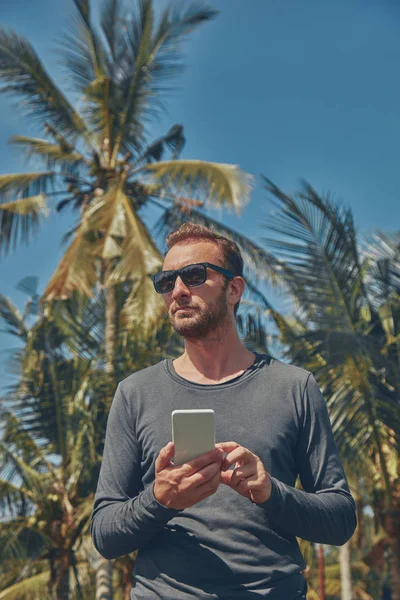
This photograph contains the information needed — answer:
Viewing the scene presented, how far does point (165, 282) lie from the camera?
2.38 m

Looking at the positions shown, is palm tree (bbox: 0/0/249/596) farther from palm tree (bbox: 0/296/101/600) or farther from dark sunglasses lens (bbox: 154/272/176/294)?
dark sunglasses lens (bbox: 154/272/176/294)

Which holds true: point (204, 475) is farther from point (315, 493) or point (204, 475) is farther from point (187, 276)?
point (187, 276)

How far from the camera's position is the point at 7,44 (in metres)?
14.0

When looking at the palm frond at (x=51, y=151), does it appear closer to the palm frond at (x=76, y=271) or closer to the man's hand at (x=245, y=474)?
the palm frond at (x=76, y=271)

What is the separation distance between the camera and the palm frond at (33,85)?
14.0 m

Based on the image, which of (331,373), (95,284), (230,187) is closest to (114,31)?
(230,187)

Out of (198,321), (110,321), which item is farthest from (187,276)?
(110,321)

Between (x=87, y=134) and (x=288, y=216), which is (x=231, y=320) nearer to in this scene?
(x=288, y=216)

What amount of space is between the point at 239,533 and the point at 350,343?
21.2ft

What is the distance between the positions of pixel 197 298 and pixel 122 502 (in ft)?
2.13

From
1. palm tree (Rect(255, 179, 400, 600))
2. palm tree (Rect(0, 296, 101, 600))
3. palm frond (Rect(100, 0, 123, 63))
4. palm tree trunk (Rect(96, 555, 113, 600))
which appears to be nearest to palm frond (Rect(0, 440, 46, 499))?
palm tree (Rect(0, 296, 101, 600))

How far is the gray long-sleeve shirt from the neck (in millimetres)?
53

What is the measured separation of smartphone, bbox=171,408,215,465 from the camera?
172 centimetres

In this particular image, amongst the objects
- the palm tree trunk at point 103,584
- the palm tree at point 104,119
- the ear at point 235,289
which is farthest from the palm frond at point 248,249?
the ear at point 235,289
